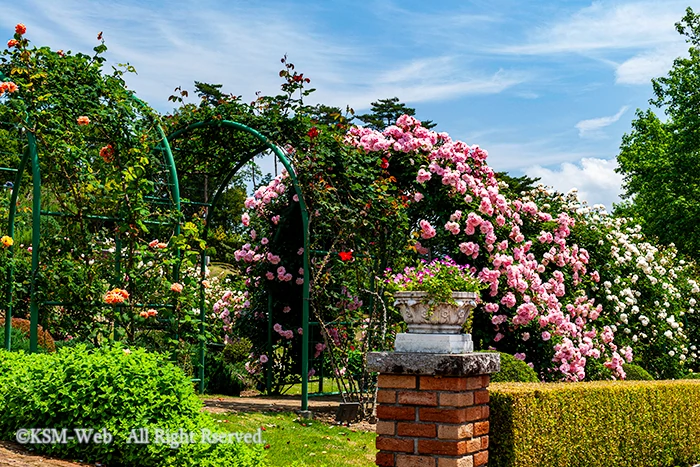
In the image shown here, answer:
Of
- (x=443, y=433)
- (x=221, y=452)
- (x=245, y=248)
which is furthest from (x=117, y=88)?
(x=443, y=433)

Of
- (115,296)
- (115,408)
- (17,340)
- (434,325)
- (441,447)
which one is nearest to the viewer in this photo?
(441,447)

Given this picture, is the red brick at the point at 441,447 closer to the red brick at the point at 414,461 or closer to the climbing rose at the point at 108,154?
the red brick at the point at 414,461

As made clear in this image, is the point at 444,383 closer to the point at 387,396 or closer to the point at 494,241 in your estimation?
the point at 387,396

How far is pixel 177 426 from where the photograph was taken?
480 centimetres

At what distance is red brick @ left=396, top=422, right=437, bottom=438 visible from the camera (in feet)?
14.0

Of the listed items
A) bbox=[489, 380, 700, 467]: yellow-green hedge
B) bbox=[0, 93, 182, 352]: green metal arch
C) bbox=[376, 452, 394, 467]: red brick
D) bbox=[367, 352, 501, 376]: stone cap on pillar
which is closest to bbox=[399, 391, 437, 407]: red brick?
bbox=[367, 352, 501, 376]: stone cap on pillar

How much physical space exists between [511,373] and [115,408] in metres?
3.68

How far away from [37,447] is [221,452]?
1.21 metres

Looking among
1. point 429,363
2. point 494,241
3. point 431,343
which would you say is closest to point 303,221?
point 494,241

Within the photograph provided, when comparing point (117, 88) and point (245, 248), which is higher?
point (117, 88)

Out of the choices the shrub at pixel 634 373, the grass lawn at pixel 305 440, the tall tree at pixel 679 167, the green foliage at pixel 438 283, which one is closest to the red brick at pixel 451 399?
the green foliage at pixel 438 283

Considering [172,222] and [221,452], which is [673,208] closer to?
[172,222]

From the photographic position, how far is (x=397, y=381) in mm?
4387

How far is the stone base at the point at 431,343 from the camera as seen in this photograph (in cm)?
439
